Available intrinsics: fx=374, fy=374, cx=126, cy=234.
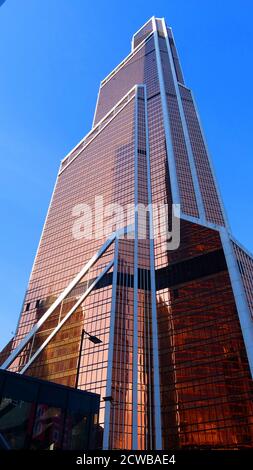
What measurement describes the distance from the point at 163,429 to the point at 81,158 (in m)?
112

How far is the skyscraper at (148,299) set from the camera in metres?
78.7

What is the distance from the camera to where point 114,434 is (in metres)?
72.6

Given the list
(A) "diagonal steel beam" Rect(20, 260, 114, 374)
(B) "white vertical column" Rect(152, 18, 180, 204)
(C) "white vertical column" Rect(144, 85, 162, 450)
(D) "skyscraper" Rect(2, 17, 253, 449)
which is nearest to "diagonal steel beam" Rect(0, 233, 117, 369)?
(D) "skyscraper" Rect(2, 17, 253, 449)

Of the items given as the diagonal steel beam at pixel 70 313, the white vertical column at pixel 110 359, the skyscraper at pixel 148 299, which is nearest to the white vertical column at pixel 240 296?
the skyscraper at pixel 148 299

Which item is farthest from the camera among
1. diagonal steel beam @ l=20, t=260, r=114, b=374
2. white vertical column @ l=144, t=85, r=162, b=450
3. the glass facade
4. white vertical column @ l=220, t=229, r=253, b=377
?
diagonal steel beam @ l=20, t=260, r=114, b=374

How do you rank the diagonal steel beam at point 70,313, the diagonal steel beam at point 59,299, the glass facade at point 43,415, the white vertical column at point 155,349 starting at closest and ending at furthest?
the glass facade at point 43,415, the white vertical column at point 155,349, the diagonal steel beam at point 70,313, the diagonal steel beam at point 59,299

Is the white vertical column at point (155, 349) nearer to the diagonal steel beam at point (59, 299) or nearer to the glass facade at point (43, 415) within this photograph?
the diagonal steel beam at point (59, 299)

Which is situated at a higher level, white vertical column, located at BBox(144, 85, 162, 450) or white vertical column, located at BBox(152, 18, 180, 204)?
white vertical column, located at BBox(152, 18, 180, 204)

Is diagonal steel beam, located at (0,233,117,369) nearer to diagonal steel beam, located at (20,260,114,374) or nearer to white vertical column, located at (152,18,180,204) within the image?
diagonal steel beam, located at (20,260,114,374)

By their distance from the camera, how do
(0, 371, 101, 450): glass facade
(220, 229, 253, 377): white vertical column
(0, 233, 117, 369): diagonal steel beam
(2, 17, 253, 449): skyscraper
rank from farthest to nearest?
(0, 233, 117, 369): diagonal steel beam < (220, 229, 253, 377): white vertical column < (2, 17, 253, 449): skyscraper < (0, 371, 101, 450): glass facade

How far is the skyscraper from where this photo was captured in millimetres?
78688

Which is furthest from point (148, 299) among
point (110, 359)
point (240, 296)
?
point (240, 296)

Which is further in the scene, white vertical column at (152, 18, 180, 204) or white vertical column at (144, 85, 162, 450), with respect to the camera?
white vertical column at (152, 18, 180, 204)

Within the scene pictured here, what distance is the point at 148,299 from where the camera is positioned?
97375mm
